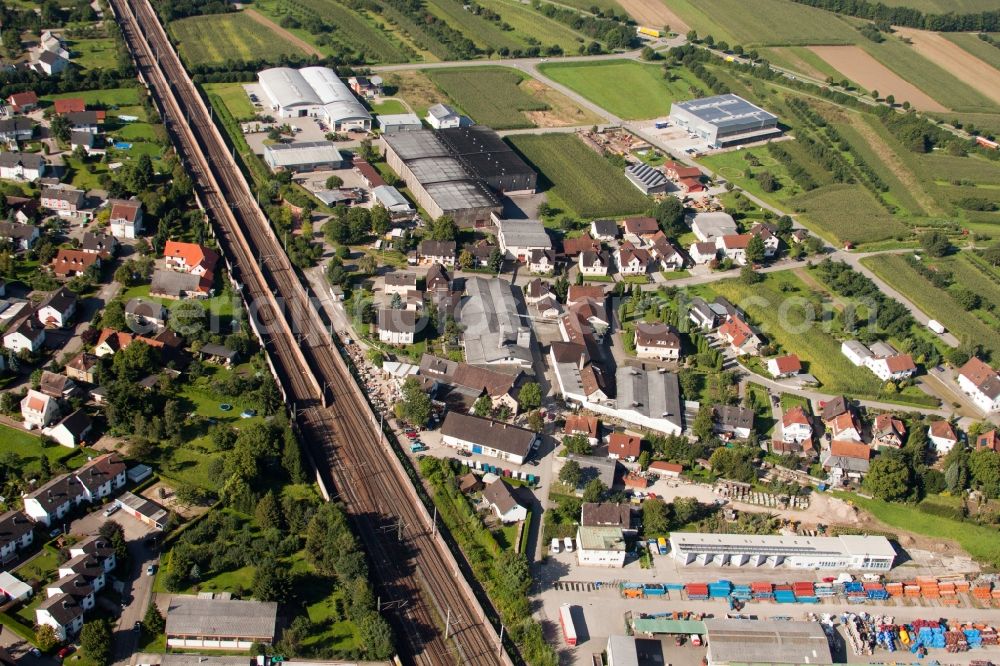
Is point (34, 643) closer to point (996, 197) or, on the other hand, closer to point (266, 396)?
point (266, 396)

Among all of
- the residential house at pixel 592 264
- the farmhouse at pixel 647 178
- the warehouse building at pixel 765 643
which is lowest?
the warehouse building at pixel 765 643

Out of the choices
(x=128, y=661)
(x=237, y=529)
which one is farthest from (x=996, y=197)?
(x=128, y=661)

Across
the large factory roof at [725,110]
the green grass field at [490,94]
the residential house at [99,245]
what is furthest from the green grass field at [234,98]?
the large factory roof at [725,110]

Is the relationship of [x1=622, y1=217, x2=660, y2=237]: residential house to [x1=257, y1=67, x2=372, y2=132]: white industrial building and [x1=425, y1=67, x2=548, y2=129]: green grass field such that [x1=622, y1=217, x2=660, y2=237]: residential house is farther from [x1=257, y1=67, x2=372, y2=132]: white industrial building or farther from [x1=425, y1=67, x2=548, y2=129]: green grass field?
[x1=257, y1=67, x2=372, y2=132]: white industrial building

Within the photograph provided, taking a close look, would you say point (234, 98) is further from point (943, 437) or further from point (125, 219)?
point (943, 437)

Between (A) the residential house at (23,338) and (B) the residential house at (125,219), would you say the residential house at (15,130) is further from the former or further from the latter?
(A) the residential house at (23,338)

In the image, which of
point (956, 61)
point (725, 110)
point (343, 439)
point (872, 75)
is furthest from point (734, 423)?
point (956, 61)

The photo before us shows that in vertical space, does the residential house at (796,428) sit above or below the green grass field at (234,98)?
below
